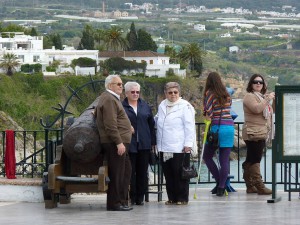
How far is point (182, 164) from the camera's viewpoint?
45.5 feet

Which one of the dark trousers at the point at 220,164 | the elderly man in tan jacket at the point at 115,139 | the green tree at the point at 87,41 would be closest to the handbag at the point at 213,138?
the dark trousers at the point at 220,164

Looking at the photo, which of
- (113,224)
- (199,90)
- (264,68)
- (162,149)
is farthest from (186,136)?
(264,68)

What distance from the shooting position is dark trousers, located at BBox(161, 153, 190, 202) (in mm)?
13820

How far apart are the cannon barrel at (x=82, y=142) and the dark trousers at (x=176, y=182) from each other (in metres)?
1.08

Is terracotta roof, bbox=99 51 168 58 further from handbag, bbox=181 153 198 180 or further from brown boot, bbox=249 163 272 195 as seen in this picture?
handbag, bbox=181 153 198 180

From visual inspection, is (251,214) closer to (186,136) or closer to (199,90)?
(186,136)

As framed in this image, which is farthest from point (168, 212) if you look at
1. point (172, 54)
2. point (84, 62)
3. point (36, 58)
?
point (172, 54)

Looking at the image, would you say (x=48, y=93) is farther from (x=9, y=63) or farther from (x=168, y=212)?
(x=168, y=212)

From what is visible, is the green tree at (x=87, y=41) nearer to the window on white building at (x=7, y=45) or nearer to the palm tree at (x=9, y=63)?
the window on white building at (x=7, y=45)

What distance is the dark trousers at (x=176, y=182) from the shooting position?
544 inches

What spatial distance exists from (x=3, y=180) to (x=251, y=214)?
3.23 metres

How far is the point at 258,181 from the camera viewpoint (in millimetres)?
14781

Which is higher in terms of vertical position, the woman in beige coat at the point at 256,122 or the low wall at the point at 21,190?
the woman in beige coat at the point at 256,122

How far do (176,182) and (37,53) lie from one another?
11611cm
